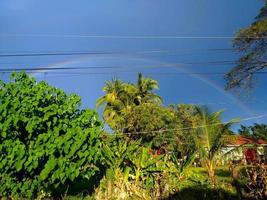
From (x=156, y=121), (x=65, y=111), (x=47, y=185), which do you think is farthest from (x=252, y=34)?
(x=156, y=121)

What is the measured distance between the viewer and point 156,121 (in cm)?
4159

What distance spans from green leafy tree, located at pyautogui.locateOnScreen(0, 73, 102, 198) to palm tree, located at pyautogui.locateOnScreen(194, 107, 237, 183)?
6.18 m

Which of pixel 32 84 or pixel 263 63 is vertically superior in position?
pixel 263 63

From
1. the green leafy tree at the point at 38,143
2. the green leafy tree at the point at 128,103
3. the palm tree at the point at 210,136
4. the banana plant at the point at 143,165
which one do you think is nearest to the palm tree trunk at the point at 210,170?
the palm tree at the point at 210,136

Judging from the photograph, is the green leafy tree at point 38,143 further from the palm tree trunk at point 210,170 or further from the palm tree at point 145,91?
the palm tree at point 145,91

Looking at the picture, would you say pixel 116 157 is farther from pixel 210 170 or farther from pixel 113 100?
pixel 113 100

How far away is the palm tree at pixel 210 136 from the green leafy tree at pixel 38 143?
6.18 m

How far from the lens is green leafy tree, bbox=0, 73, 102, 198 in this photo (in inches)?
416

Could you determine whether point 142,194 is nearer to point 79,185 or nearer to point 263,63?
point 79,185

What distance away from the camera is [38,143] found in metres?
10.8

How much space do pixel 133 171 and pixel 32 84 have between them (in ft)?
14.9

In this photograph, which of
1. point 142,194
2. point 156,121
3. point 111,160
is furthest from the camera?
point 156,121

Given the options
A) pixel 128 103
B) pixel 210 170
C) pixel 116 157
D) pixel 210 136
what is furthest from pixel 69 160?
pixel 128 103

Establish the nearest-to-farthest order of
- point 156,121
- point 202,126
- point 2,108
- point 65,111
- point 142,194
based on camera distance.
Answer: point 142,194 < point 2,108 < point 65,111 < point 202,126 < point 156,121
